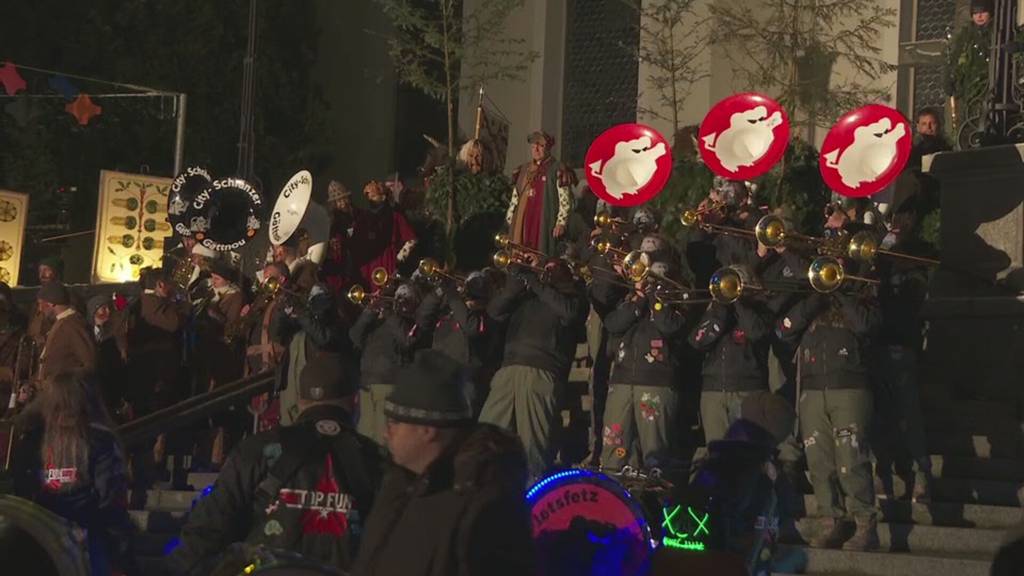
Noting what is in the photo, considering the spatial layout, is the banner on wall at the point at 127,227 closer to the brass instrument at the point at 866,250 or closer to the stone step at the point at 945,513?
the brass instrument at the point at 866,250

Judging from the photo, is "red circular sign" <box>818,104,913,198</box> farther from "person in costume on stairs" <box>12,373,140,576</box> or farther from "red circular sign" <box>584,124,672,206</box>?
"person in costume on stairs" <box>12,373,140,576</box>

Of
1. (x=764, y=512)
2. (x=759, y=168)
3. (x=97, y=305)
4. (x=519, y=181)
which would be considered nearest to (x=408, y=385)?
(x=764, y=512)

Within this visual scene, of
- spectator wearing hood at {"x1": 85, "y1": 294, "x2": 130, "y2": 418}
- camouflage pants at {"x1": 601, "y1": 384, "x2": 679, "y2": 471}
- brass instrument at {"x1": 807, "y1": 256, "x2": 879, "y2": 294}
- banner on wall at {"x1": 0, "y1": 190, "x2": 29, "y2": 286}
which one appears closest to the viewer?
brass instrument at {"x1": 807, "y1": 256, "x2": 879, "y2": 294}

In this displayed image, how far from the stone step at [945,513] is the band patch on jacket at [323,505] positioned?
4.96m

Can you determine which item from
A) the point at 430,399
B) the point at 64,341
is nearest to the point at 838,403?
the point at 430,399

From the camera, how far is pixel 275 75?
29.2 m

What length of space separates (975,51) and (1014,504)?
415 centimetres

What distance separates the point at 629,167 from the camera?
632 inches

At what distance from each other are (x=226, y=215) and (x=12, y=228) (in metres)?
5.80

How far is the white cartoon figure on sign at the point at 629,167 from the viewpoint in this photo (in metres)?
15.9

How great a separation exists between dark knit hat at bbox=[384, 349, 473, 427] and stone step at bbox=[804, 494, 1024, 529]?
6.02 metres

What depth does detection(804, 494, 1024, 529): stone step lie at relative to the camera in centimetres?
1214

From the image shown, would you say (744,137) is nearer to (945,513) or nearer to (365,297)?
(365,297)

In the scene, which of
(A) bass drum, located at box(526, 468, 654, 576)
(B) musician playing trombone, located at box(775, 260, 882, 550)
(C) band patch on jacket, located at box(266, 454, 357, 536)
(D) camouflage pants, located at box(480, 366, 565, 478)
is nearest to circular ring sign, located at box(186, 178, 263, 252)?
(D) camouflage pants, located at box(480, 366, 565, 478)
